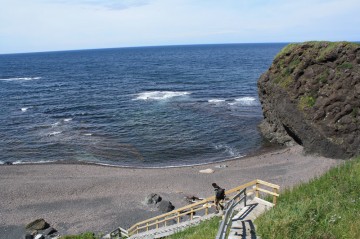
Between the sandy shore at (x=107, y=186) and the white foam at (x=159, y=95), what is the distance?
34.6 meters

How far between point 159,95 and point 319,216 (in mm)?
62999

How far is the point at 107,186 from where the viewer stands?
105 ft

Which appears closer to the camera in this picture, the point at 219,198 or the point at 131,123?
the point at 219,198

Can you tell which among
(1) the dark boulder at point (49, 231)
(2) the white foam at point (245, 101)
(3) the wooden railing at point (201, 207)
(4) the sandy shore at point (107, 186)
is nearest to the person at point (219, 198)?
(3) the wooden railing at point (201, 207)

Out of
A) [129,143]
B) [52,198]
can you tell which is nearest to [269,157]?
[129,143]

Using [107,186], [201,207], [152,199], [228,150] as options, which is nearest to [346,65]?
[228,150]

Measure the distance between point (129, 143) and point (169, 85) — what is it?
44108 mm

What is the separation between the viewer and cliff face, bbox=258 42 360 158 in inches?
1411

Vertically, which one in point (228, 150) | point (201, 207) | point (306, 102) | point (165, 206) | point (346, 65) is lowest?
point (228, 150)

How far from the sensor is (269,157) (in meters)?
39.1

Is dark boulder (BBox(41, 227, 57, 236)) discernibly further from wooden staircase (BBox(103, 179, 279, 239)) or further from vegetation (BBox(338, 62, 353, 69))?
vegetation (BBox(338, 62, 353, 69))

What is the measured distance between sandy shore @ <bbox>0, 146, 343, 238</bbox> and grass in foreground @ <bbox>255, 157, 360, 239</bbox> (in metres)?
14.6

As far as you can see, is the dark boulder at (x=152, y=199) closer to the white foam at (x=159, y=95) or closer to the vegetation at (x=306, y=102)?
the vegetation at (x=306, y=102)

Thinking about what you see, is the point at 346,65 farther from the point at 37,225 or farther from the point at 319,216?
the point at 37,225
